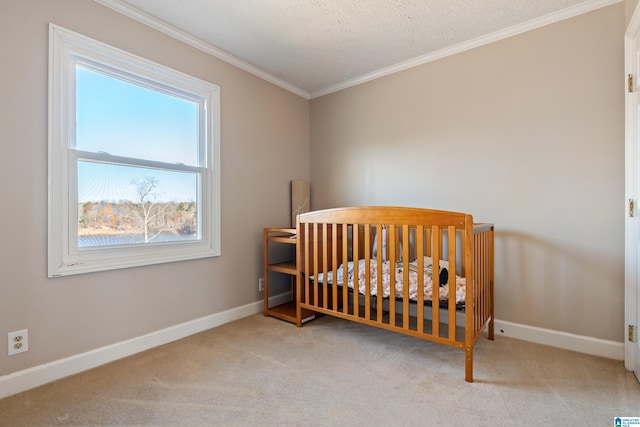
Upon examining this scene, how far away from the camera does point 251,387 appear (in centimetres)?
156

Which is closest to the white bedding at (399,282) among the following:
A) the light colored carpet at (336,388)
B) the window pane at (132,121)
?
the light colored carpet at (336,388)

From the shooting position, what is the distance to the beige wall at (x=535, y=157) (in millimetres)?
1850

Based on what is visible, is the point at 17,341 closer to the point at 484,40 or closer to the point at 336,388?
the point at 336,388

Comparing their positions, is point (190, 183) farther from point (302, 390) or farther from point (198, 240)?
point (302, 390)

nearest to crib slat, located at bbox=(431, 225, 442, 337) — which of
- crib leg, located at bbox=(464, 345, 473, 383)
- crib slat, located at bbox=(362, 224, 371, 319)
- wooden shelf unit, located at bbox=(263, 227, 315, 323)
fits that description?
crib leg, located at bbox=(464, 345, 473, 383)

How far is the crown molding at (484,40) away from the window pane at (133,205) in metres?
1.85

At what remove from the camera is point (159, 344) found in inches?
81.8

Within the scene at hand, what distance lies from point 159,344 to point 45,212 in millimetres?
1106

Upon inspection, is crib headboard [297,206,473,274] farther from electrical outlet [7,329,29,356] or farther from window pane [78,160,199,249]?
electrical outlet [7,329,29,356]

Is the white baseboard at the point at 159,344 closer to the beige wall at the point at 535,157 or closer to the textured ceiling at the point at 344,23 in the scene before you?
the beige wall at the point at 535,157

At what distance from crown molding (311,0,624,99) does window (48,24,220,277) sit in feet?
4.65

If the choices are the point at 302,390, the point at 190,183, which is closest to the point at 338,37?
the point at 190,183

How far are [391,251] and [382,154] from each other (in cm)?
124

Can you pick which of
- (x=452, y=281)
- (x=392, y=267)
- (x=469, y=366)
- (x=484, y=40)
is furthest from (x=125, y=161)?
(x=484, y=40)
